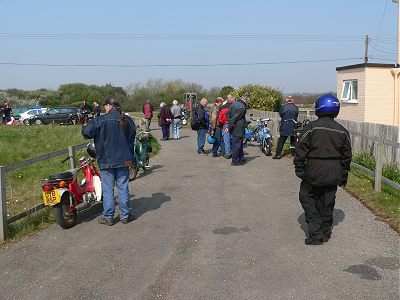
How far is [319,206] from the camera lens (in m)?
6.51

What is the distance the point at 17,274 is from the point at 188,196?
4.49m

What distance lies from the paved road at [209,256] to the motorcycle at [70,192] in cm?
25

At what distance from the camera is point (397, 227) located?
6.91 meters

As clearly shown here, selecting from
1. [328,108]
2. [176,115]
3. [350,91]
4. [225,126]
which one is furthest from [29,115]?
[328,108]

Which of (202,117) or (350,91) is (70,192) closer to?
(202,117)

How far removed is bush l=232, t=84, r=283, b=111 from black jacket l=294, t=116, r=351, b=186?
23.8m

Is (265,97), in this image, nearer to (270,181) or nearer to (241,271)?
(270,181)

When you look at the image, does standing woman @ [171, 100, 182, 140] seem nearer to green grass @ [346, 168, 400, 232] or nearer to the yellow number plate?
green grass @ [346, 168, 400, 232]

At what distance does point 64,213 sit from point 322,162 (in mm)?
3746

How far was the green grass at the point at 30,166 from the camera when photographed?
7.86 m

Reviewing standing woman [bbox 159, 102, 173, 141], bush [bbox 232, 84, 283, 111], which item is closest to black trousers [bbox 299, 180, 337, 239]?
standing woman [bbox 159, 102, 173, 141]

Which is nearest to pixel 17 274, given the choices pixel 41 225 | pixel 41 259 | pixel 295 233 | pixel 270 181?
pixel 41 259

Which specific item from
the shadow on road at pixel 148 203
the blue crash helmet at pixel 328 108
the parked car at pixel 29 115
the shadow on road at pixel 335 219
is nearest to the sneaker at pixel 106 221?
the shadow on road at pixel 148 203

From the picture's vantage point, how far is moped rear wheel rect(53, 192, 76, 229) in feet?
24.0
